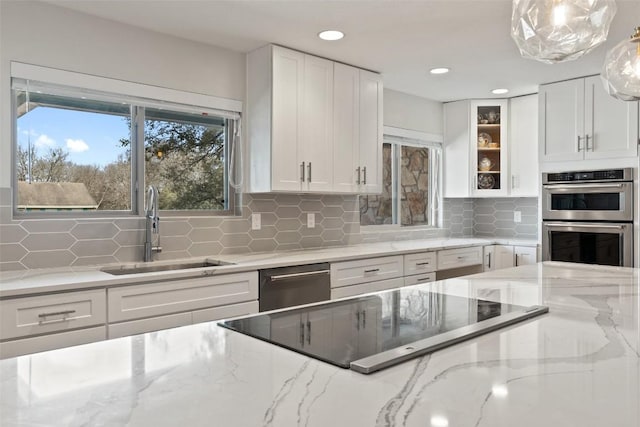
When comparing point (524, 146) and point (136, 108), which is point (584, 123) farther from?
point (136, 108)

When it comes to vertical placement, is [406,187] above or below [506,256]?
above

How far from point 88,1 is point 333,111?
168 centimetres

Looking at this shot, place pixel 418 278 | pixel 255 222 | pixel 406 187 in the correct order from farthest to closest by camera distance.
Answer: pixel 406 187
pixel 418 278
pixel 255 222

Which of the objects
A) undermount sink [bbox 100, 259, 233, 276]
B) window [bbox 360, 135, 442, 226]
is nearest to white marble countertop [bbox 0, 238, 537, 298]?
undermount sink [bbox 100, 259, 233, 276]

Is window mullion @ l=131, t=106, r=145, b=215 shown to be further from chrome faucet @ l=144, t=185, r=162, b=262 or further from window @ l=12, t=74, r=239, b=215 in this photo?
chrome faucet @ l=144, t=185, r=162, b=262

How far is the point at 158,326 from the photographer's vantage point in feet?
7.68

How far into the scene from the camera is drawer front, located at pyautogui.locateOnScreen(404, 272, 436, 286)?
12.0 feet

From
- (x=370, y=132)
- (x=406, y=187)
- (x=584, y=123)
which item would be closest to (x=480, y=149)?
(x=406, y=187)

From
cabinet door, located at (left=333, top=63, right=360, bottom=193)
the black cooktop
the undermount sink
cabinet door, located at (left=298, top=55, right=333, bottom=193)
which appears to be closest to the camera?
the black cooktop

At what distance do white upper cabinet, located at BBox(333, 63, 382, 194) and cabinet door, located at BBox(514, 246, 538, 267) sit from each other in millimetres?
1533

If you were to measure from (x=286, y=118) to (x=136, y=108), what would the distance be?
37.0 inches

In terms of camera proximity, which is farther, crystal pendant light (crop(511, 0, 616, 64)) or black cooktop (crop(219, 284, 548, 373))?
crystal pendant light (crop(511, 0, 616, 64))

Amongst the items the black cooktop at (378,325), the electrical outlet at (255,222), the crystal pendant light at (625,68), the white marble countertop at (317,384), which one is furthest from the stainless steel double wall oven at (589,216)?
the white marble countertop at (317,384)

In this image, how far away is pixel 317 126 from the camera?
340cm
